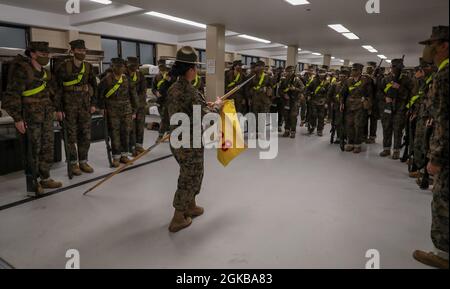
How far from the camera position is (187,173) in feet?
8.42

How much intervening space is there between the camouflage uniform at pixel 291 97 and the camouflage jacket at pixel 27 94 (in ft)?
16.1

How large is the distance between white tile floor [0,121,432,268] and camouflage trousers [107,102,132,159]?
0.41m

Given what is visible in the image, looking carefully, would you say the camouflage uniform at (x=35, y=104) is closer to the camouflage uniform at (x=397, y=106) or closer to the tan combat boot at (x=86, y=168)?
the tan combat boot at (x=86, y=168)

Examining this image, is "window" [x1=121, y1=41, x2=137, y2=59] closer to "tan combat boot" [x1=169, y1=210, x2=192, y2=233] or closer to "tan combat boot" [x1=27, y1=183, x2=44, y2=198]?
"tan combat boot" [x1=27, y1=183, x2=44, y2=198]

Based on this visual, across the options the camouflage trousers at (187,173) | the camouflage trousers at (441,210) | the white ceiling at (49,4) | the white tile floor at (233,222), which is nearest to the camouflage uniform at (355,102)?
the white tile floor at (233,222)

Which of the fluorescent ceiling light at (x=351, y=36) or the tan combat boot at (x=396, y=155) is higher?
the fluorescent ceiling light at (x=351, y=36)

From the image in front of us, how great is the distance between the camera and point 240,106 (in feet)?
23.9

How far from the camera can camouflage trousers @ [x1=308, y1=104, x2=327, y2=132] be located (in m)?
7.04

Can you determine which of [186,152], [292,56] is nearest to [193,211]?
[186,152]

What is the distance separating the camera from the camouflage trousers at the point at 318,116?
7.04 metres

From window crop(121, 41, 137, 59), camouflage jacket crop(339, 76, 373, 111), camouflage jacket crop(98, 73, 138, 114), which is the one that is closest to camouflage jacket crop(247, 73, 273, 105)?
camouflage jacket crop(339, 76, 373, 111)

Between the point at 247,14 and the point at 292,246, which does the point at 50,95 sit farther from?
the point at 247,14

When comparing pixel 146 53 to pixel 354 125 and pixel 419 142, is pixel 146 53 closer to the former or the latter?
pixel 354 125
